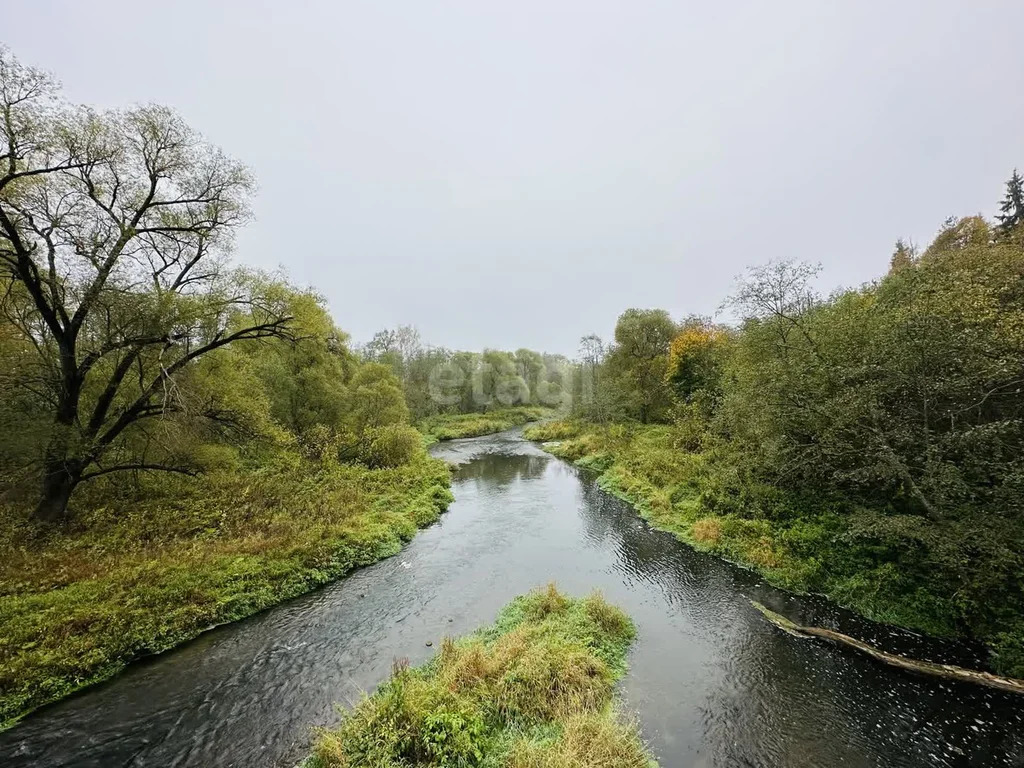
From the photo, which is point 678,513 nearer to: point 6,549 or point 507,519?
point 507,519

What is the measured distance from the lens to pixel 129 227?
497 inches

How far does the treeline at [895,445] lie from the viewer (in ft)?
31.3

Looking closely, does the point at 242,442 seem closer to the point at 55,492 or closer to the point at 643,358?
the point at 55,492

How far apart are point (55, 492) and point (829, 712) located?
2071cm

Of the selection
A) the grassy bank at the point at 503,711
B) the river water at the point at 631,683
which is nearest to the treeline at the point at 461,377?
the river water at the point at 631,683

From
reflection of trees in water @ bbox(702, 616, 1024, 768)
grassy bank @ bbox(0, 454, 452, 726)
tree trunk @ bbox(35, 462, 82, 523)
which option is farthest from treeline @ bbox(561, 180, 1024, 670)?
tree trunk @ bbox(35, 462, 82, 523)

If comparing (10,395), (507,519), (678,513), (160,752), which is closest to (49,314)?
(10,395)

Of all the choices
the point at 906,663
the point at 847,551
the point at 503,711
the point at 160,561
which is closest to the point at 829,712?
the point at 906,663

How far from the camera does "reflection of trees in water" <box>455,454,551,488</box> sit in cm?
2964

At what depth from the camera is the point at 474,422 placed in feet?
191

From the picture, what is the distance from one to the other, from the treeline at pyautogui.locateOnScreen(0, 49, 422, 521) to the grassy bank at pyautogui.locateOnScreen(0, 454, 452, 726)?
154cm

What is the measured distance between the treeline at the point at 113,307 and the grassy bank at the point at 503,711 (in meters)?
11.1

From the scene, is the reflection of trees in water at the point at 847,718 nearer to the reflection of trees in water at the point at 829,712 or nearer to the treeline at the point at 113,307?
the reflection of trees in water at the point at 829,712

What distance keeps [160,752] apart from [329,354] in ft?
75.3
